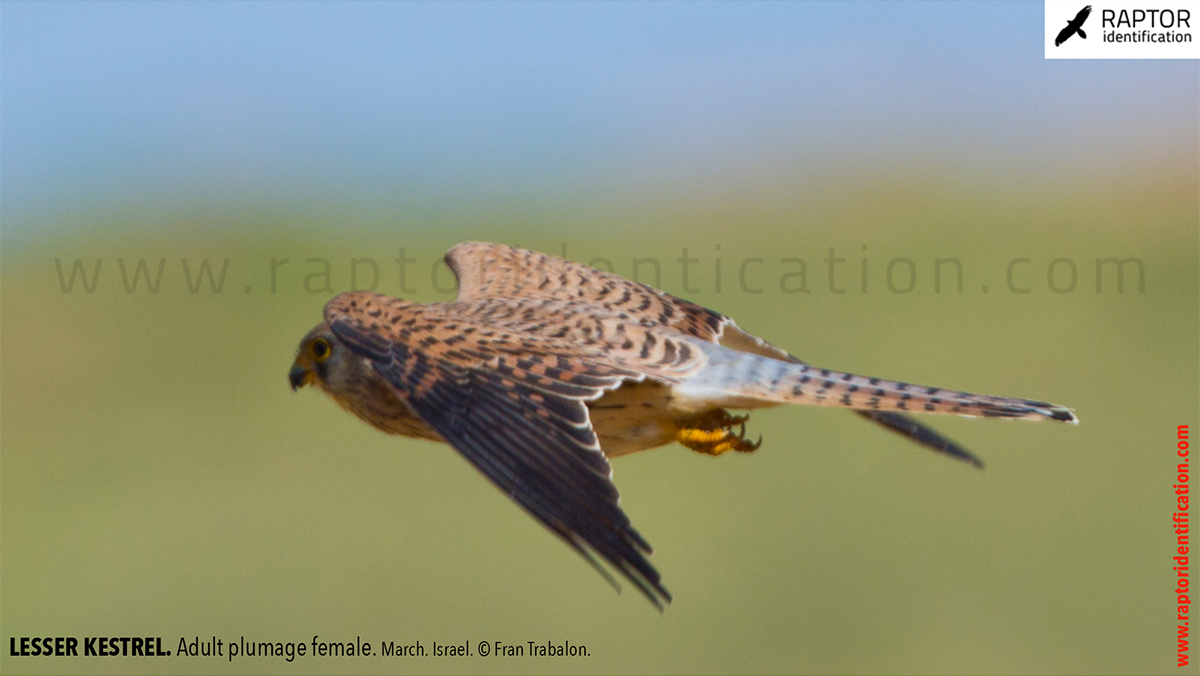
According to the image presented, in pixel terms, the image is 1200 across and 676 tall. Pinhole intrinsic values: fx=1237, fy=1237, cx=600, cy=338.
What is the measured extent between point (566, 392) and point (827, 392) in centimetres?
120

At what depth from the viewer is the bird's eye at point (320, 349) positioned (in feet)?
18.7

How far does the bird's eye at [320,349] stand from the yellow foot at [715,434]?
1650 millimetres

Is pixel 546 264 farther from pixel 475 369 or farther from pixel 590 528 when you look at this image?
pixel 590 528

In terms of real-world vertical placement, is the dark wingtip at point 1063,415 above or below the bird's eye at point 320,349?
below

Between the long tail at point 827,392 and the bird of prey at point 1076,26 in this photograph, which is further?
the bird of prey at point 1076,26

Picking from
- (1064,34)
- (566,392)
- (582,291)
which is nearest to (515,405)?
(566,392)

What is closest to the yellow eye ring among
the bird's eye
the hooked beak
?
the bird's eye

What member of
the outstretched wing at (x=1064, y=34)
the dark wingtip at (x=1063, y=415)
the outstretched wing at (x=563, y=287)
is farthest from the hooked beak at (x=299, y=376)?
the outstretched wing at (x=1064, y=34)

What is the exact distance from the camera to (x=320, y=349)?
571 cm

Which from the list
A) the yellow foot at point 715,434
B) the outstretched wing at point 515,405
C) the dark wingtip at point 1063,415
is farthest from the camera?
the yellow foot at point 715,434

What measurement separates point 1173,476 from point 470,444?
47.5 feet

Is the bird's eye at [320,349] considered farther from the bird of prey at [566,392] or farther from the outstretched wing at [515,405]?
the outstretched wing at [515,405]

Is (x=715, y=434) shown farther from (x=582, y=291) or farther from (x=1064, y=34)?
(x=1064, y=34)

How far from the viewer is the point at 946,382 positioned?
1644 centimetres
